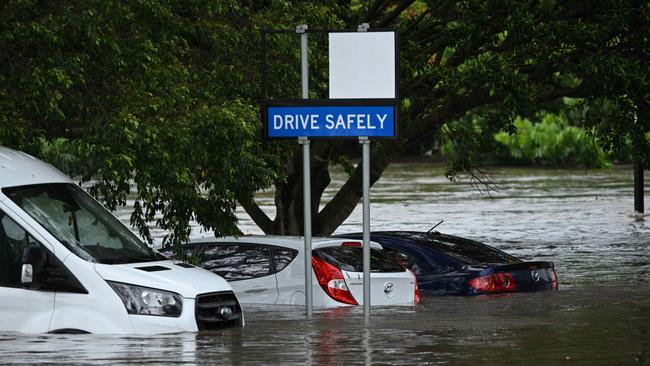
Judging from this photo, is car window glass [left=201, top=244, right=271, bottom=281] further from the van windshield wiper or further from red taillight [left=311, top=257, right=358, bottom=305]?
the van windshield wiper

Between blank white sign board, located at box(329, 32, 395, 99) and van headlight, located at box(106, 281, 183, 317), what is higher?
blank white sign board, located at box(329, 32, 395, 99)

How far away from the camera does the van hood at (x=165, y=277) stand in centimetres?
1196

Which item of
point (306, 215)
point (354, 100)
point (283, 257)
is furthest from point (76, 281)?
point (283, 257)

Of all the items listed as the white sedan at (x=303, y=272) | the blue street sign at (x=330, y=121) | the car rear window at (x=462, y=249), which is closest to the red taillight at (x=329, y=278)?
the white sedan at (x=303, y=272)

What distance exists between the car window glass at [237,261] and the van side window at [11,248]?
458cm

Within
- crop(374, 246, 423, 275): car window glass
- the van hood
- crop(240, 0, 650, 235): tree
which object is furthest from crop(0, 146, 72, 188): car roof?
crop(240, 0, 650, 235): tree

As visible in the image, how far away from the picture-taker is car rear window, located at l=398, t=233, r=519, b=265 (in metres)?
18.4

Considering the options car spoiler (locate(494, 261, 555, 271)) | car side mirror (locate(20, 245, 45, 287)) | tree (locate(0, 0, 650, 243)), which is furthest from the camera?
car spoiler (locate(494, 261, 555, 271))

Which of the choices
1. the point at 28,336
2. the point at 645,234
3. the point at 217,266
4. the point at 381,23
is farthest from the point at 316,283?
the point at 645,234

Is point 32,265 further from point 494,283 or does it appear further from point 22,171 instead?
point 494,283

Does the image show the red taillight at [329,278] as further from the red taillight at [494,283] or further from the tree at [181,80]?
the red taillight at [494,283]

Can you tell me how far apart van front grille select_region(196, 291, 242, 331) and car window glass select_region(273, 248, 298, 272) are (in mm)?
3261

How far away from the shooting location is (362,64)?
1531 centimetres

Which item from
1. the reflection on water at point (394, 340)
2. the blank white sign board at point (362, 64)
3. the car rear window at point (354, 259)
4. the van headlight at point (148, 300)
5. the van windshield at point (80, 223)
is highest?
the blank white sign board at point (362, 64)
